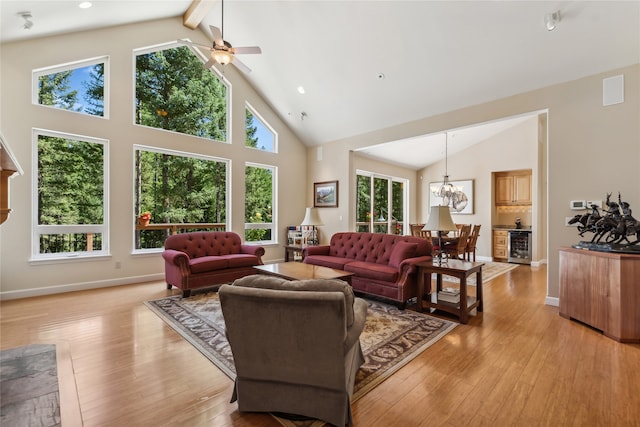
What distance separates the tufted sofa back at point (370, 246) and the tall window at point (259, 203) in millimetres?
2295

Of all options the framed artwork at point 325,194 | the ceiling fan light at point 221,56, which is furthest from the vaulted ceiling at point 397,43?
the ceiling fan light at point 221,56

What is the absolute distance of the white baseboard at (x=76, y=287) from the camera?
4062 millimetres

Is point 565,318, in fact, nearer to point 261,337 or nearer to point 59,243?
point 261,337

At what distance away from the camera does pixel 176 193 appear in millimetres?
5648

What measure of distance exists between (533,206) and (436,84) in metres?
4.61

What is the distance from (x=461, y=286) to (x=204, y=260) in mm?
3524

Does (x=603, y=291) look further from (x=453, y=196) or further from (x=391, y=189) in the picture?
(x=391, y=189)

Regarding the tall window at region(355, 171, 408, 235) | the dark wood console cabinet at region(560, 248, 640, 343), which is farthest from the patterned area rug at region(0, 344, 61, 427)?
the tall window at region(355, 171, 408, 235)

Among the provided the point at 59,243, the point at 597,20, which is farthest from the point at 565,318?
the point at 59,243

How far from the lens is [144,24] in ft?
16.8

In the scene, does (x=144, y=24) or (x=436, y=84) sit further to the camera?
(x=144, y=24)

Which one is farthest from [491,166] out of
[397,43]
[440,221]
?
[440,221]

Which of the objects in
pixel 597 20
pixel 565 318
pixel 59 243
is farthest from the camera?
pixel 59 243

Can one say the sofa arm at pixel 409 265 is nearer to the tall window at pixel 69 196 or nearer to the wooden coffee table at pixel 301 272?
the wooden coffee table at pixel 301 272
